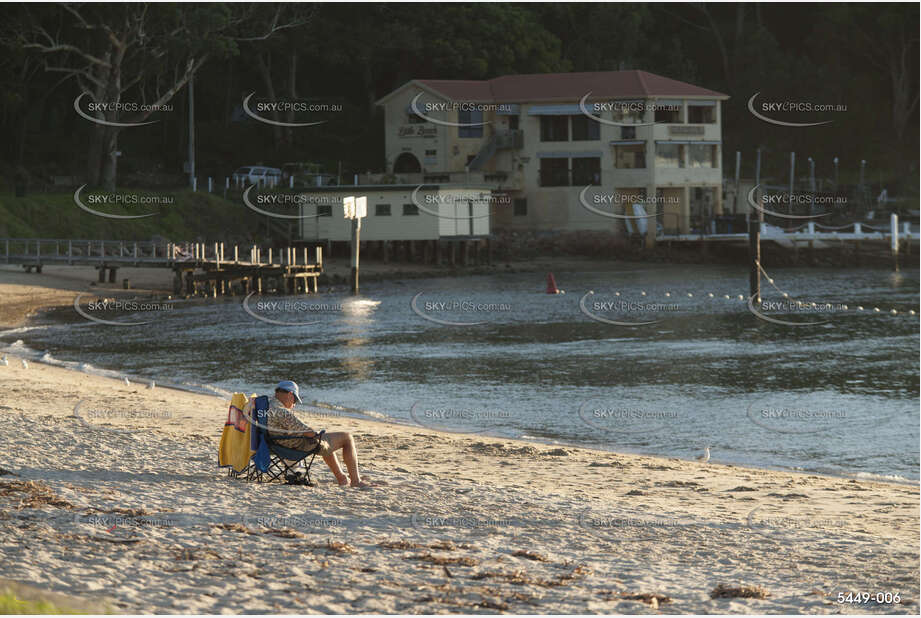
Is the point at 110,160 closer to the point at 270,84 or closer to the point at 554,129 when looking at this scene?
the point at 270,84

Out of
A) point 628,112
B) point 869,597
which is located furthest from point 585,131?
point 869,597

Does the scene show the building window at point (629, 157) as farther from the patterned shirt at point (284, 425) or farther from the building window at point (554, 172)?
the patterned shirt at point (284, 425)

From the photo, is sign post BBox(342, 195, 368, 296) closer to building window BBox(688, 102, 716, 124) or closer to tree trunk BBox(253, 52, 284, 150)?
tree trunk BBox(253, 52, 284, 150)

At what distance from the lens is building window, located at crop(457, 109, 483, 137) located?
74562 mm

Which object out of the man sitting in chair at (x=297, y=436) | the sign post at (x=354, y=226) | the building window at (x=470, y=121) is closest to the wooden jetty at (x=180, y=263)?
the sign post at (x=354, y=226)

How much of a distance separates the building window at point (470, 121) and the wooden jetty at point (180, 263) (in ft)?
67.6

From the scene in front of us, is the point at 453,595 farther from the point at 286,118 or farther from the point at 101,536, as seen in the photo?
the point at 286,118

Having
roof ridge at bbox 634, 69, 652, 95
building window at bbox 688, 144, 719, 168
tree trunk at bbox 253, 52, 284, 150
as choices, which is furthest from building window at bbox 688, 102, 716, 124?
tree trunk at bbox 253, 52, 284, 150

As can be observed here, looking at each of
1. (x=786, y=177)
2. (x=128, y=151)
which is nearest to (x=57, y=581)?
(x=128, y=151)

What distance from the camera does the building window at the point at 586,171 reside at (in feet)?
247

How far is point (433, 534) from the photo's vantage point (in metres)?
11.6

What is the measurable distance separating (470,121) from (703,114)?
14262mm

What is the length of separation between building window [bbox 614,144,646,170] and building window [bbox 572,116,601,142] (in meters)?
1.57

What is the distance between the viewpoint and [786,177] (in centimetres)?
8725
